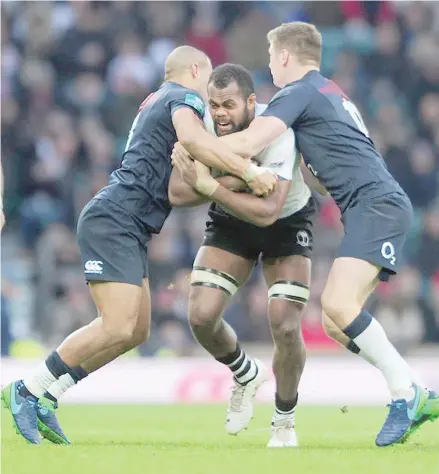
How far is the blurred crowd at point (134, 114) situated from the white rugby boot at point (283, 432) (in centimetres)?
652

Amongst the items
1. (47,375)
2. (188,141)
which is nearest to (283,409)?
(47,375)

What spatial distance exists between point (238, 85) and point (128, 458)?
2.35 m

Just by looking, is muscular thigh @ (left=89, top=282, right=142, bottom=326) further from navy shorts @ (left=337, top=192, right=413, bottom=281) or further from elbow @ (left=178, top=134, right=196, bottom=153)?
navy shorts @ (left=337, top=192, right=413, bottom=281)

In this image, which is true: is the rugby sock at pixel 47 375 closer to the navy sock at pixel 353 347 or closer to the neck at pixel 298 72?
the navy sock at pixel 353 347

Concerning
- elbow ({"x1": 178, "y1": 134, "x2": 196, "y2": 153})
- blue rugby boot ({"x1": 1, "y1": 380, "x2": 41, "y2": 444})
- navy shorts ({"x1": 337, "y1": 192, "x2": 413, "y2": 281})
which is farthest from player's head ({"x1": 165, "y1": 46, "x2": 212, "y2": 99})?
blue rugby boot ({"x1": 1, "y1": 380, "x2": 41, "y2": 444})

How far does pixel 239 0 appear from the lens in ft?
57.8

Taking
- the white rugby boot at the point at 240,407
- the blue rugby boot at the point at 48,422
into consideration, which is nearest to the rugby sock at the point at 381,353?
the white rugby boot at the point at 240,407

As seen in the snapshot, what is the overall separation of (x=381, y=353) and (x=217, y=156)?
1.51 metres

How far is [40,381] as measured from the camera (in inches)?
302

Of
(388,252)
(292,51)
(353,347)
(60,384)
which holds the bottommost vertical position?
(60,384)

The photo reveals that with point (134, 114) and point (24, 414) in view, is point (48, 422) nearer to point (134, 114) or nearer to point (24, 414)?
point (24, 414)

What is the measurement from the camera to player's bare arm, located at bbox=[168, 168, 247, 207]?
7457 millimetres

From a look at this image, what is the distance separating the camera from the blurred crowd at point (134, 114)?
1449 centimetres

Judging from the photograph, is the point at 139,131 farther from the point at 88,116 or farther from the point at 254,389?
the point at 88,116
